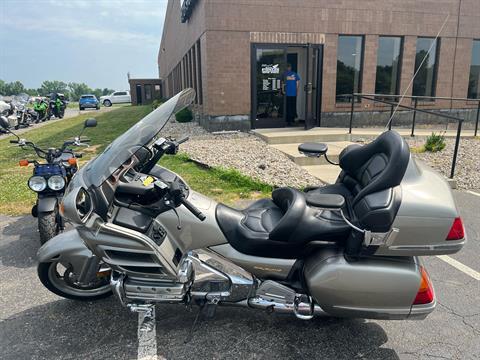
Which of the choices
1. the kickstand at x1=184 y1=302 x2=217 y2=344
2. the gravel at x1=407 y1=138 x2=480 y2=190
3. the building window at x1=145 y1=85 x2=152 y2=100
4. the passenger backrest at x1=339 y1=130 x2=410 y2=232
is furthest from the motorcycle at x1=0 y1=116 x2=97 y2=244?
the building window at x1=145 y1=85 x2=152 y2=100

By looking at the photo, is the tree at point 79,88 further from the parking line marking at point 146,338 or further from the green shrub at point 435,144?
the parking line marking at point 146,338

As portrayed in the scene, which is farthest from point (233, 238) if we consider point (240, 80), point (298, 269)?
point (240, 80)

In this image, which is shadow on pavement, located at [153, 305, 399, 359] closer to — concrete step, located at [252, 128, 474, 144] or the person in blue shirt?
concrete step, located at [252, 128, 474, 144]

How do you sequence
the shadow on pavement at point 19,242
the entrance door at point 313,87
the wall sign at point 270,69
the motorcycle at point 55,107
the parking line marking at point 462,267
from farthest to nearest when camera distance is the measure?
the motorcycle at point 55,107 → the wall sign at point 270,69 → the entrance door at point 313,87 → the shadow on pavement at point 19,242 → the parking line marking at point 462,267

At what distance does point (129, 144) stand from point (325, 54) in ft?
31.1

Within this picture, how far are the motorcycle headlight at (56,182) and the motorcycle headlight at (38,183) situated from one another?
0.06 metres

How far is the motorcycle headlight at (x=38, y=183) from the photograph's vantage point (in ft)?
12.6

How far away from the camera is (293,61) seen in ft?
36.3

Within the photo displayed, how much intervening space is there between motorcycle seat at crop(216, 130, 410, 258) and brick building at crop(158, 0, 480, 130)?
8014 millimetres

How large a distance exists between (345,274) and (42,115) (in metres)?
21.7

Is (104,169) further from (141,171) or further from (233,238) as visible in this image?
(233,238)

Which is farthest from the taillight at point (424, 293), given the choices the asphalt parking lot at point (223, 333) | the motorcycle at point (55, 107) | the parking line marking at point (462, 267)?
the motorcycle at point (55, 107)

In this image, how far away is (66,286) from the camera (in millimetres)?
2947

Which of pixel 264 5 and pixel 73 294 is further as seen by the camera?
pixel 264 5
